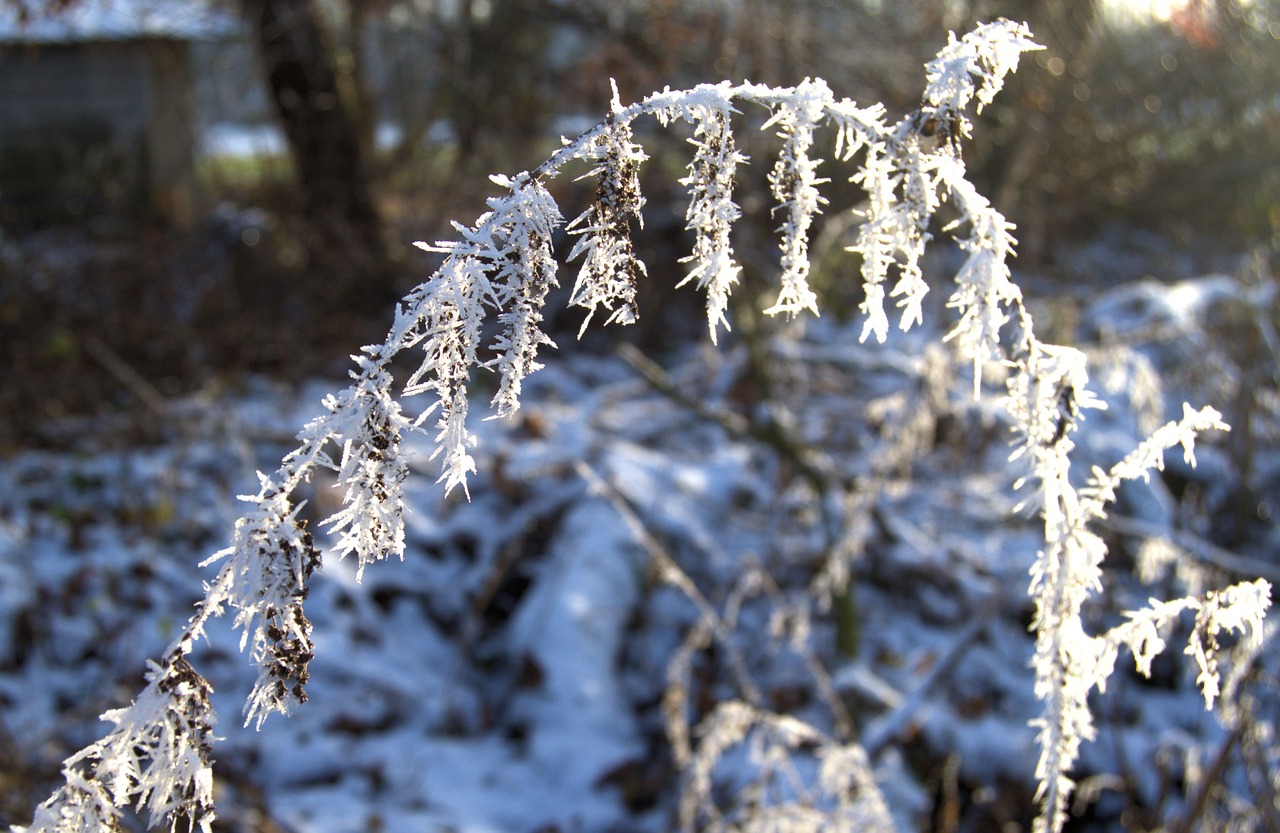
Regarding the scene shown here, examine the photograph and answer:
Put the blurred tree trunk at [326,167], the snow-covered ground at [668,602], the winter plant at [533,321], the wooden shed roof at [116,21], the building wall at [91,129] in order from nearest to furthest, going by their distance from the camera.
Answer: the winter plant at [533,321] → the snow-covered ground at [668,602] → the wooden shed roof at [116,21] → the blurred tree trunk at [326,167] → the building wall at [91,129]

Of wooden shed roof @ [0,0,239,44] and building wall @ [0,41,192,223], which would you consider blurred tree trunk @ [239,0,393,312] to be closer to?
wooden shed roof @ [0,0,239,44]

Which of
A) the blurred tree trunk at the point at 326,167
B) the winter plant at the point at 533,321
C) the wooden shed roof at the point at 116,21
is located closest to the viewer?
the winter plant at the point at 533,321

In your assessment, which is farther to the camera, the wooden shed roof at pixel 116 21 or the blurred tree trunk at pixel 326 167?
the blurred tree trunk at pixel 326 167

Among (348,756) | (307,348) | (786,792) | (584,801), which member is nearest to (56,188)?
(307,348)

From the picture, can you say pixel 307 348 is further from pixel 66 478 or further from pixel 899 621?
pixel 899 621

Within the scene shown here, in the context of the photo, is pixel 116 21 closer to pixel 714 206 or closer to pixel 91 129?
pixel 91 129

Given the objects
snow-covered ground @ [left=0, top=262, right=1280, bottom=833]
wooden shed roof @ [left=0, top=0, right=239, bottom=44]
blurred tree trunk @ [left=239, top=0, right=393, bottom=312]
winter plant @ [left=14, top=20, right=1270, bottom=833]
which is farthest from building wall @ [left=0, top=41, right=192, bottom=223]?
winter plant @ [left=14, top=20, right=1270, bottom=833]

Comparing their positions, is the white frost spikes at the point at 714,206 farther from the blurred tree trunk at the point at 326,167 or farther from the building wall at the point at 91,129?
the building wall at the point at 91,129


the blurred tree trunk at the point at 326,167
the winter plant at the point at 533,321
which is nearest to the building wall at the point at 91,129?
the blurred tree trunk at the point at 326,167
